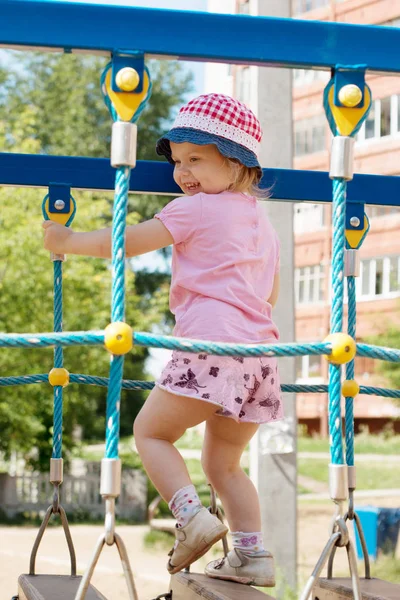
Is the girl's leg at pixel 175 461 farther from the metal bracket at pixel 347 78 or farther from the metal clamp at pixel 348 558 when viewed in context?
the metal bracket at pixel 347 78

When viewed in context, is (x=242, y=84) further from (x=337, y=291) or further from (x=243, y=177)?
(x=337, y=291)

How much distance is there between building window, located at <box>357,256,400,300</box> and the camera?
807 inches

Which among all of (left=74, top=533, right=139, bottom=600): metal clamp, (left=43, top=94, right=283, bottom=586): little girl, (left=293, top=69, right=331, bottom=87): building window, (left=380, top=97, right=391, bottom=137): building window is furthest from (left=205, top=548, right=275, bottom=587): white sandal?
(left=293, top=69, right=331, bottom=87): building window

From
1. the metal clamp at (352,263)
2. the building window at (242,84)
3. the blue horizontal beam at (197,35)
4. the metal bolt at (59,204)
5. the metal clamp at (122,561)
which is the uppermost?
the building window at (242,84)

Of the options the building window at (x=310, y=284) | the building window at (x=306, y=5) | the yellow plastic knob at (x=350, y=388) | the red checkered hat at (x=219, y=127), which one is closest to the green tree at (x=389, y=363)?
the building window at (x=310, y=284)

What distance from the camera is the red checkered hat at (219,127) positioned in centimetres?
227

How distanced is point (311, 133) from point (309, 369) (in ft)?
19.3

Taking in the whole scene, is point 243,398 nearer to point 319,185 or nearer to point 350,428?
point 350,428

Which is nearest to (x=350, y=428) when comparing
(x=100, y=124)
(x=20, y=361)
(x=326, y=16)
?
(x=20, y=361)

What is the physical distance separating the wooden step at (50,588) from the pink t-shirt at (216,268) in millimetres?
689

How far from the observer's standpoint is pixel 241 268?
2312mm

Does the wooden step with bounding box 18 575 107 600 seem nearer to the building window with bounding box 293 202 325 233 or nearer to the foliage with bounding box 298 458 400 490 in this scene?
the foliage with bounding box 298 458 400 490

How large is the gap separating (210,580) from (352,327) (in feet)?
3.15

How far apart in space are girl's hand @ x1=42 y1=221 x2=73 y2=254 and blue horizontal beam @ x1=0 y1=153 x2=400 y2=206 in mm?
628
